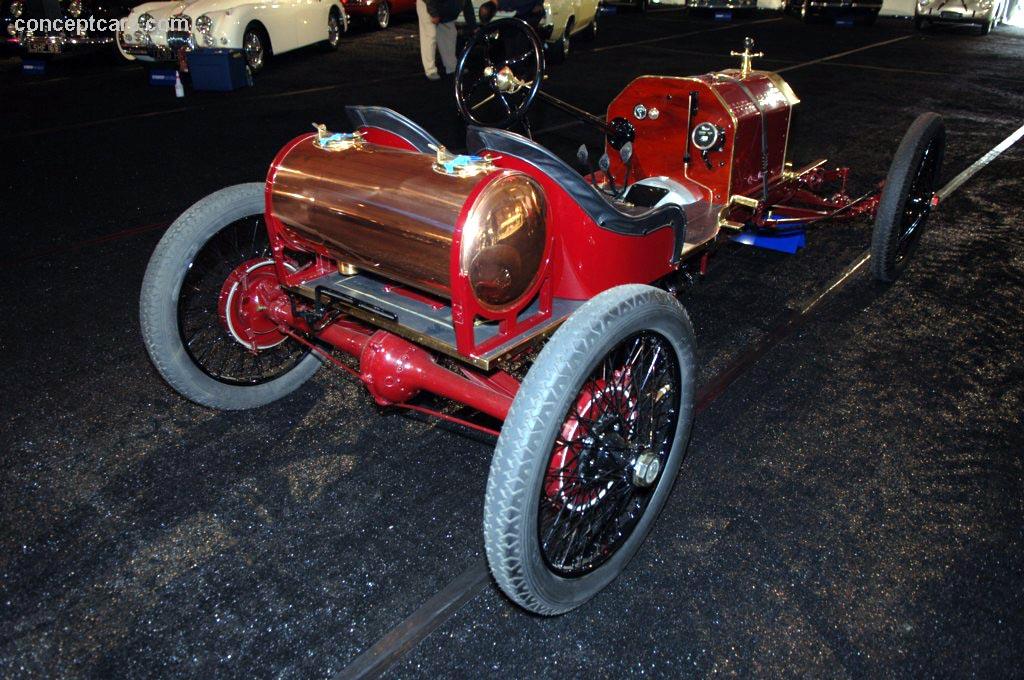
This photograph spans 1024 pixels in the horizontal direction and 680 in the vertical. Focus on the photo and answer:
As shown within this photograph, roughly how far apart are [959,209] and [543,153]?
13.4 feet

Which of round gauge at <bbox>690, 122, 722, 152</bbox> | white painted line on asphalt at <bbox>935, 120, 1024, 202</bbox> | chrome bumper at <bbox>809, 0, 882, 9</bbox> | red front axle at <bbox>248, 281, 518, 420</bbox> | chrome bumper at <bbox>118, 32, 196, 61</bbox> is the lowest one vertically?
white painted line on asphalt at <bbox>935, 120, 1024, 202</bbox>

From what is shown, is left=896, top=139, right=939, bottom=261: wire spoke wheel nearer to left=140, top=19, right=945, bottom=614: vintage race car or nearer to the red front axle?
left=140, top=19, right=945, bottom=614: vintage race car

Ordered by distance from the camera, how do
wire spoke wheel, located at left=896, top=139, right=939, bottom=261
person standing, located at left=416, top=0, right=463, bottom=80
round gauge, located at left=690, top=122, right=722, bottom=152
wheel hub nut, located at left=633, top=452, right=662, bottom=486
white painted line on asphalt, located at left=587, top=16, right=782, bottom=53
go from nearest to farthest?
wheel hub nut, located at left=633, top=452, right=662, bottom=486, round gauge, located at left=690, top=122, right=722, bottom=152, wire spoke wheel, located at left=896, top=139, right=939, bottom=261, person standing, located at left=416, top=0, right=463, bottom=80, white painted line on asphalt, located at left=587, top=16, right=782, bottom=53

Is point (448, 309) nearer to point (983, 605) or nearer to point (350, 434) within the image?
point (350, 434)

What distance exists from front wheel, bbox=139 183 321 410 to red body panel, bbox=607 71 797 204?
1866 mm

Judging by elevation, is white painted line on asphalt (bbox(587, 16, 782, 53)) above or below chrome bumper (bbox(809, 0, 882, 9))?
below

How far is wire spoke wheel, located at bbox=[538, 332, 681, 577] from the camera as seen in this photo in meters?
2.01

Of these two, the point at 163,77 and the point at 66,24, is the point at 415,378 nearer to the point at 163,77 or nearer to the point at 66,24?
the point at 163,77

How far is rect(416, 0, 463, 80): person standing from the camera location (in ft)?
28.2

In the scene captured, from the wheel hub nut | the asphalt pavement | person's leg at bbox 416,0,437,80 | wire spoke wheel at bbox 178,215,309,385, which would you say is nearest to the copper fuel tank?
wire spoke wheel at bbox 178,215,309,385

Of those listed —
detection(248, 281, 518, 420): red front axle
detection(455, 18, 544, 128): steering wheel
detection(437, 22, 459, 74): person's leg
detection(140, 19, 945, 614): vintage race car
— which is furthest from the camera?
detection(437, 22, 459, 74): person's leg

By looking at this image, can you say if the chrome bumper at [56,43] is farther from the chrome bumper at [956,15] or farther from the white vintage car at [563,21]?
the chrome bumper at [956,15]

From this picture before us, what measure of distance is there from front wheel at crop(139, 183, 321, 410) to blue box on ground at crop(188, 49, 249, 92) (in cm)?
617

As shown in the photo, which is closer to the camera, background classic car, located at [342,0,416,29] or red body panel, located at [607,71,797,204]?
red body panel, located at [607,71,797,204]
